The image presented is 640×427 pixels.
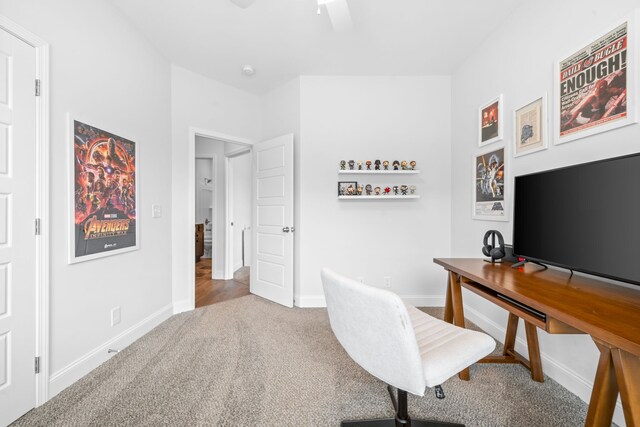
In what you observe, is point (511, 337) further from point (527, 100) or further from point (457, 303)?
point (527, 100)

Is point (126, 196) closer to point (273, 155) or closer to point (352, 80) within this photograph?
point (273, 155)

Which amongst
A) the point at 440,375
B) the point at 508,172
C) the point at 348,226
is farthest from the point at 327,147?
the point at 440,375

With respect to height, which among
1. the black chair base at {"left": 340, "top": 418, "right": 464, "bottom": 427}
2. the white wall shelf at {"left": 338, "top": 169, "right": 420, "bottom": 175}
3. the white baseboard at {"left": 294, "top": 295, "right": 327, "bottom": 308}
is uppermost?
the white wall shelf at {"left": 338, "top": 169, "right": 420, "bottom": 175}

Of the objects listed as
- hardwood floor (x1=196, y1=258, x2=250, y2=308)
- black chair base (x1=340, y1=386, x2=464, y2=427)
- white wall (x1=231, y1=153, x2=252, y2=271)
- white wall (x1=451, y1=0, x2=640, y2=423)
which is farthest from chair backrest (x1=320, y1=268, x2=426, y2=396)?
white wall (x1=231, y1=153, x2=252, y2=271)

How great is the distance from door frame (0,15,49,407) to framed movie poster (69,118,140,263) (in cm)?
18

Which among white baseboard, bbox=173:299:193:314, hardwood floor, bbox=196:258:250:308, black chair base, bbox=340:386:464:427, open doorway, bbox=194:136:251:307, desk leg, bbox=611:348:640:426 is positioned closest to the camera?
desk leg, bbox=611:348:640:426

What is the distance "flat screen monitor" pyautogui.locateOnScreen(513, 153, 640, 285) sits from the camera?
1126 mm

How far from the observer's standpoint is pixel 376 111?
3150 mm

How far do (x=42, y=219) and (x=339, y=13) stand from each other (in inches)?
90.3

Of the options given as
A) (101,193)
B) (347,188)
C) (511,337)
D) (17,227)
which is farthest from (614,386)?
(101,193)

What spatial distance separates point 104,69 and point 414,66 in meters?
2.90

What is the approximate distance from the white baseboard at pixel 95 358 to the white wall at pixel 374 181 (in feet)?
5.00

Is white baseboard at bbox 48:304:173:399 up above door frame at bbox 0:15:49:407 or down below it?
below

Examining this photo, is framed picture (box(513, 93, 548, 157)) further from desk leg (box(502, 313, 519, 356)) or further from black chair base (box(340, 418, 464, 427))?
black chair base (box(340, 418, 464, 427))
